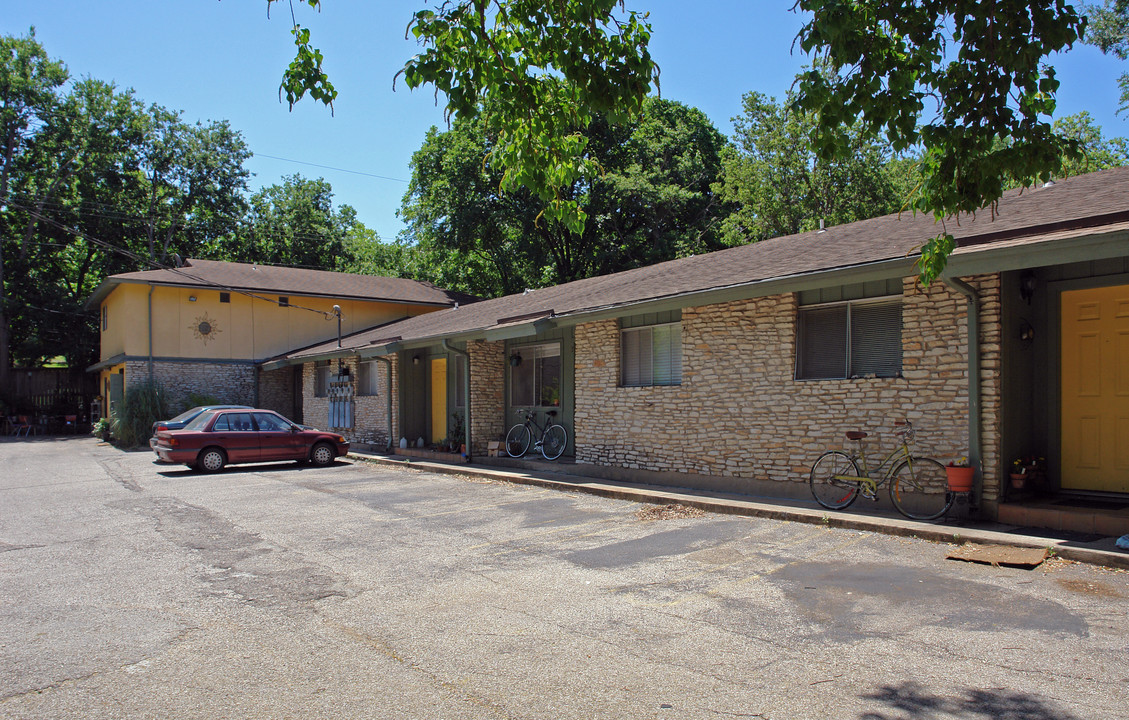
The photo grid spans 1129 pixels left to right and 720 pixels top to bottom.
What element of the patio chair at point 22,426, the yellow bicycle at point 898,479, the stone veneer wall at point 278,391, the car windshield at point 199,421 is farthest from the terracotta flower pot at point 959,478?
the patio chair at point 22,426

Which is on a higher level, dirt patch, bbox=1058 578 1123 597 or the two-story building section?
the two-story building section

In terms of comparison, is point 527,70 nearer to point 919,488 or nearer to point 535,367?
point 919,488

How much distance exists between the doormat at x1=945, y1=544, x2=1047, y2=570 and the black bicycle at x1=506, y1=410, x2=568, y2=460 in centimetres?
935

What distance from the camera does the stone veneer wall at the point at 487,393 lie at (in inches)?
691

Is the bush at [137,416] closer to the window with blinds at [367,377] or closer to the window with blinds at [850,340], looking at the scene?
the window with blinds at [367,377]

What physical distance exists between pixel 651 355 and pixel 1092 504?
6822 mm

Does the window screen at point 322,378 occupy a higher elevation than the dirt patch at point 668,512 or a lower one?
higher

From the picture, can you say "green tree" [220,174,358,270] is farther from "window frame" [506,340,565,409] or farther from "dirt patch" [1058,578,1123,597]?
"dirt patch" [1058,578,1123,597]

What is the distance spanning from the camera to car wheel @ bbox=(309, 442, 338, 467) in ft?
59.5

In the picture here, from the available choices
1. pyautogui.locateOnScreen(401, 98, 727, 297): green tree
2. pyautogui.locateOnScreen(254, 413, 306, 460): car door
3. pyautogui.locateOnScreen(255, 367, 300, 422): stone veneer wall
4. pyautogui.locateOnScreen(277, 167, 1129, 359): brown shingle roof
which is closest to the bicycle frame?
pyautogui.locateOnScreen(277, 167, 1129, 359): brown shingle roof

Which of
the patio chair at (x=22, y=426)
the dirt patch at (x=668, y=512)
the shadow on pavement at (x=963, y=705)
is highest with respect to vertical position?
the shadow on pavement at (x=963, y=705)

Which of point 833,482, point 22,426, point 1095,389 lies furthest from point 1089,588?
point 22,426

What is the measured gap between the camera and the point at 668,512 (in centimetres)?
1009

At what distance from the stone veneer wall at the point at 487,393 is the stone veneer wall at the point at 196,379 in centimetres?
1421
